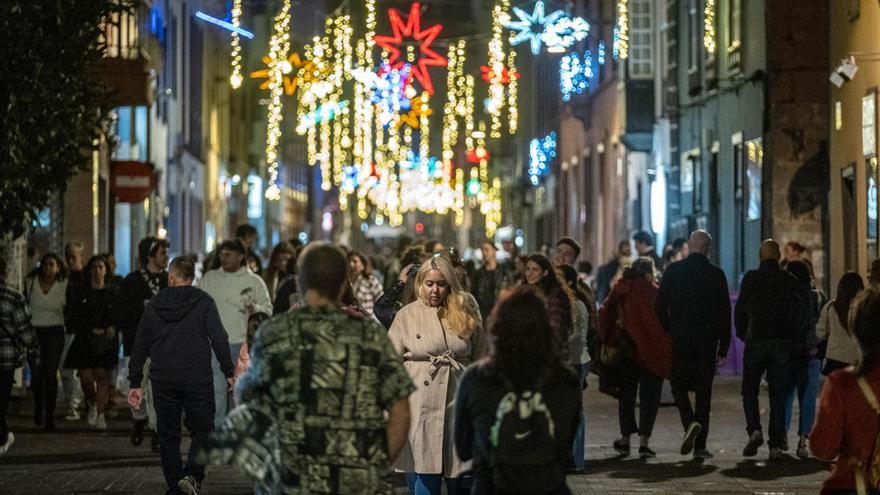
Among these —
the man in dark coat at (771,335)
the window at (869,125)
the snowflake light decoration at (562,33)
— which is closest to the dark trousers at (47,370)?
the man in dark coat at (771,335)

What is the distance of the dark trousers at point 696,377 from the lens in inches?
632

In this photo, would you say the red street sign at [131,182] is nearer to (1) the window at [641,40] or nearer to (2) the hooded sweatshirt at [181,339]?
(1) the window at [641,40]

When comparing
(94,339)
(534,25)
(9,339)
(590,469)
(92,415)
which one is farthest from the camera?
(534,25)

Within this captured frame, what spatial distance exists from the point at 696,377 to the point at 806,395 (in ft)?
4.01

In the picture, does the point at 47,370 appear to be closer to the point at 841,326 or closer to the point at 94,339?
the point at 94,339

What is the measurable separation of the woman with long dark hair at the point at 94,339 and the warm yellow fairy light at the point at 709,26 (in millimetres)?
13513

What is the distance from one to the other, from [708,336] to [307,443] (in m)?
9.18

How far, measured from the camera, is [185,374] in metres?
13.0

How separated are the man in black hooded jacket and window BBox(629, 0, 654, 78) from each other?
25476 millimetres

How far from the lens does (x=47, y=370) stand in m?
19.8

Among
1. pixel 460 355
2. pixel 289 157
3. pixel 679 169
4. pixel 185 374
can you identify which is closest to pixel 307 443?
pixel 460 355

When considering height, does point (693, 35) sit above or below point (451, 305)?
above

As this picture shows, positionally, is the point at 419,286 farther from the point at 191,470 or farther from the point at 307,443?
the point at 307,443

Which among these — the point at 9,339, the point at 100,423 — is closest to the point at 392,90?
the point at 100,423
